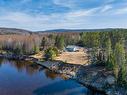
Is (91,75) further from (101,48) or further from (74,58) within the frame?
(74,58)

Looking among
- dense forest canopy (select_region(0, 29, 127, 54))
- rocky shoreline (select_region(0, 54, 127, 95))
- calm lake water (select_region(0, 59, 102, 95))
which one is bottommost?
calm lake water (select_region(0, 59, 102, 95))

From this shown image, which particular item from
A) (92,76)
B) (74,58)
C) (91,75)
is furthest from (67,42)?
(92,76)

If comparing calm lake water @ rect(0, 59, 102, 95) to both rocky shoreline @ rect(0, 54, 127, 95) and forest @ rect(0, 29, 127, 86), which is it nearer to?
rocky shoreline @ rect(0, 54, 127, 95)

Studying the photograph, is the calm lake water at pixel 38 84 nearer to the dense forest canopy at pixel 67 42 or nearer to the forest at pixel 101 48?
the forest at pixel 101 48

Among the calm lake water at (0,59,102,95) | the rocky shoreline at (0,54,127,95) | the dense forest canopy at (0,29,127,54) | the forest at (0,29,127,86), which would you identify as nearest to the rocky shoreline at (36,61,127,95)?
the rocky shoreline at (0,54,127,95)

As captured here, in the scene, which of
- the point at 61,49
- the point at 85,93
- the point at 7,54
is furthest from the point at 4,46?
the point at 85,93

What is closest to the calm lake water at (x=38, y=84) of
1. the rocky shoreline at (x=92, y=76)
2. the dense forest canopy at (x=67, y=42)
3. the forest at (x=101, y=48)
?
the rocky shoreline at (x=92, y=76)
